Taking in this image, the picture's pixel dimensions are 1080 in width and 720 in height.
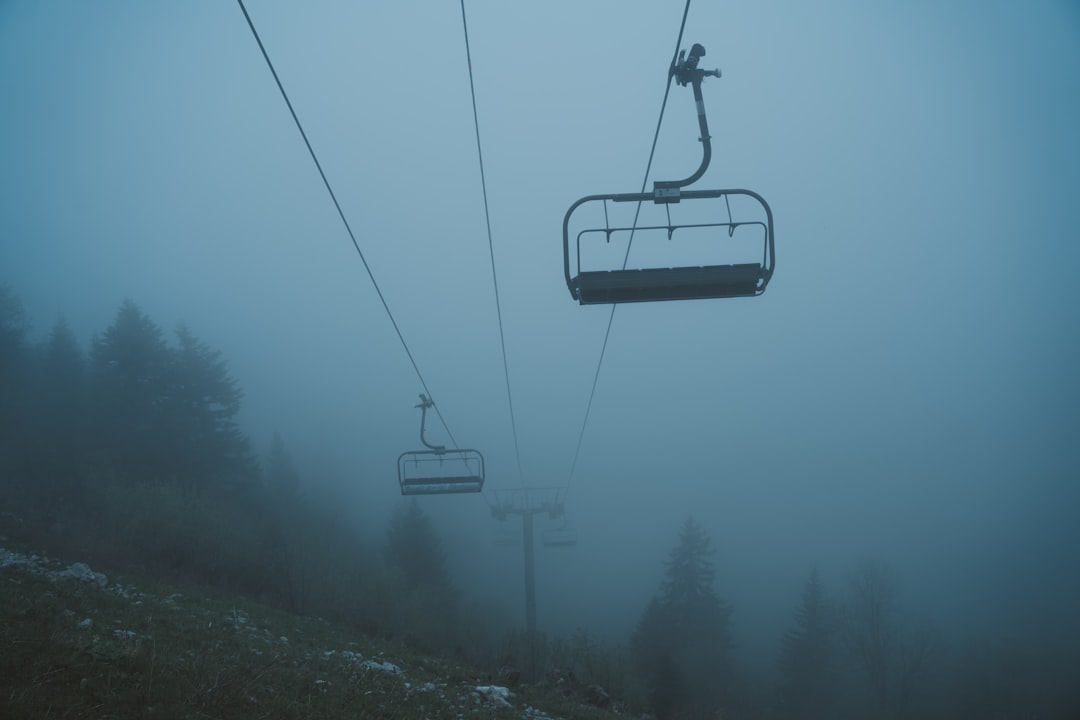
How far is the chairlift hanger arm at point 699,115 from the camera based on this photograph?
17.9ft

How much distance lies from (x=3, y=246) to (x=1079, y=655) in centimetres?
11748

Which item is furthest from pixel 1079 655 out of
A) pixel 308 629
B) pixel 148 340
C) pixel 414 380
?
pixel 414 380

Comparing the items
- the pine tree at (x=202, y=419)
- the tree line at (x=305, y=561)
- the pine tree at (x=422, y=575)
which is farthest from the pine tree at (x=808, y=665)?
the pine tree at (x=202, y=419)

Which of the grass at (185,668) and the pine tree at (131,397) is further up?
the pine tree at (131,397)

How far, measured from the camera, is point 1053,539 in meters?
70.4

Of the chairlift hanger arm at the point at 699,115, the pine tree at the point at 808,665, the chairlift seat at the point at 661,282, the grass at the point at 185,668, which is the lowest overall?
the pine tree at the point at 808,665

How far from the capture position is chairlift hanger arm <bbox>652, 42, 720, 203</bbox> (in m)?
5.46

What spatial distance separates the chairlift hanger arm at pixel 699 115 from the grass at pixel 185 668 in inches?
255

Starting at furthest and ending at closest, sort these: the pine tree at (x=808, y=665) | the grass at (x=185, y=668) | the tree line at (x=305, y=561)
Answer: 1. the pine tree at (x=808, y=665)
2. the tree line at (x=305, y=561)
3. the grass at (x=185, y=668)

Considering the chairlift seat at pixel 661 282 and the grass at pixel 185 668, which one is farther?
the grass at pixel 185 668

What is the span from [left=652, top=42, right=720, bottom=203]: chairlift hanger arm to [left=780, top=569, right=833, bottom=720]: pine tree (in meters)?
47.0

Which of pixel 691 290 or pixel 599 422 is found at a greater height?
pixel 599 422

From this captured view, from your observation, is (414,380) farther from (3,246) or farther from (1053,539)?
(1053,539)

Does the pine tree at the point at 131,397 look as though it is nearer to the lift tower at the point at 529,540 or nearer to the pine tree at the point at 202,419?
the pine tree at the point at 202,419
